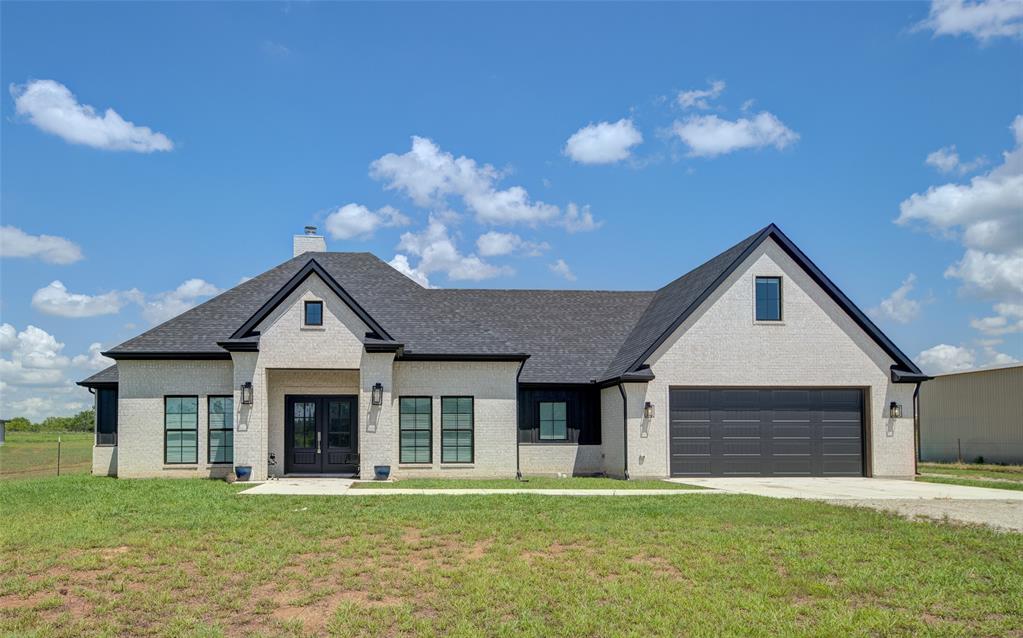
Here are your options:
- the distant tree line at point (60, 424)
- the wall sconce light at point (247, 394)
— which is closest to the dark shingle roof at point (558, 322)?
the wall sconce light at point (247, 394)

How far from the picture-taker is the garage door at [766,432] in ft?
77.6

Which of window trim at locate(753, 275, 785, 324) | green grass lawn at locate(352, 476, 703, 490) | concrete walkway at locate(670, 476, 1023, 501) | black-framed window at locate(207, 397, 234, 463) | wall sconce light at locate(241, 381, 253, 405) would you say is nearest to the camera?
concrete walkway at locate(670, 476, 1023, 501)

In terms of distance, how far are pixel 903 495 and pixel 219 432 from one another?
1812cm

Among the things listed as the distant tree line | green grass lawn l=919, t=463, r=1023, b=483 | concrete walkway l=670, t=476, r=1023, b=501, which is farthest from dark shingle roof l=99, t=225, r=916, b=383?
the distant tree line

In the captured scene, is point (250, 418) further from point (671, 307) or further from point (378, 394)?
point (671, 307)

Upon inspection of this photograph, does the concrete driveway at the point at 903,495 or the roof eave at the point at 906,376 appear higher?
the roof eave at the point at 906,376

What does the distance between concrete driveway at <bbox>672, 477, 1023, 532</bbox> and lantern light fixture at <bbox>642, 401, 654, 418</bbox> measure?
198 cm

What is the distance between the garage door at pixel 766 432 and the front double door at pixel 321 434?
961 cm

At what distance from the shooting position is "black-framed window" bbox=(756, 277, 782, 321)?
79.0ft

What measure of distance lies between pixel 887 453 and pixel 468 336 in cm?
1298

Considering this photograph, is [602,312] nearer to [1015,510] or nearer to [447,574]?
[1015,510]

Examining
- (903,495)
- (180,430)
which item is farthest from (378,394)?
(903,495)

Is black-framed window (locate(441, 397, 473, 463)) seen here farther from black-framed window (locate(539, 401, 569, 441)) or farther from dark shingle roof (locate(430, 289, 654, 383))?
black-framed window (locate(539, 401, 569, 441))

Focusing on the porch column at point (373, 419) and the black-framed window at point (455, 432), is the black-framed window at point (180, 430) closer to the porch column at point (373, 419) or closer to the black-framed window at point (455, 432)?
the porch column at point (373, 419)
